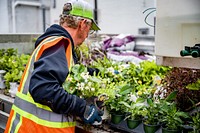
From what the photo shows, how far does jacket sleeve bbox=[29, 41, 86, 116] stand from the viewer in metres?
1.43

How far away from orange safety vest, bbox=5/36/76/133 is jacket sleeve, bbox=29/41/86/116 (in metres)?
0.05

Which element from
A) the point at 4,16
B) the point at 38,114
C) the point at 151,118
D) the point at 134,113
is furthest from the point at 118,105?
the point at 4,16

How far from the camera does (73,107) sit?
4.94 feet

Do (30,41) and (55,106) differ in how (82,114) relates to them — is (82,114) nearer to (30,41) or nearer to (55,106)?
(55,106)

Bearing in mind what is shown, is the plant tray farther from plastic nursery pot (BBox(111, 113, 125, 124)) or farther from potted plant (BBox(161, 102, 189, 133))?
potted plant (BBox(161, 102, 189, 133))

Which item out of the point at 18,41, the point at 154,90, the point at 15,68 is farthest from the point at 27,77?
the point at 18,41

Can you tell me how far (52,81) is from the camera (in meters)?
1.43

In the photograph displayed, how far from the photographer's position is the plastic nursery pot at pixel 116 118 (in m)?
1.66

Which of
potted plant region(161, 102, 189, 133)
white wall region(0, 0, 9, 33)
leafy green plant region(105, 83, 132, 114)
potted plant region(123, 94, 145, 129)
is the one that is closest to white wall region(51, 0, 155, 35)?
white wall region(0, 0, 9, 33)

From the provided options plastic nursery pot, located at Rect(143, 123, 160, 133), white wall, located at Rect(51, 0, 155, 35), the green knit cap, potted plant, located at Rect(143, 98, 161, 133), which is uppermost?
white wall, located at Rect(51, 0, 155, 35)

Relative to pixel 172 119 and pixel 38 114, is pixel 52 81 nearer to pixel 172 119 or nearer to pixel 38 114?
pixel 38 114

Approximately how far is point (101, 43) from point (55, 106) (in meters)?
3.38

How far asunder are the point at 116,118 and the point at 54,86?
1.49 ft

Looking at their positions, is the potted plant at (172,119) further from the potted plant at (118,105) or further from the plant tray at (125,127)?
the potted plant at (118,105)
